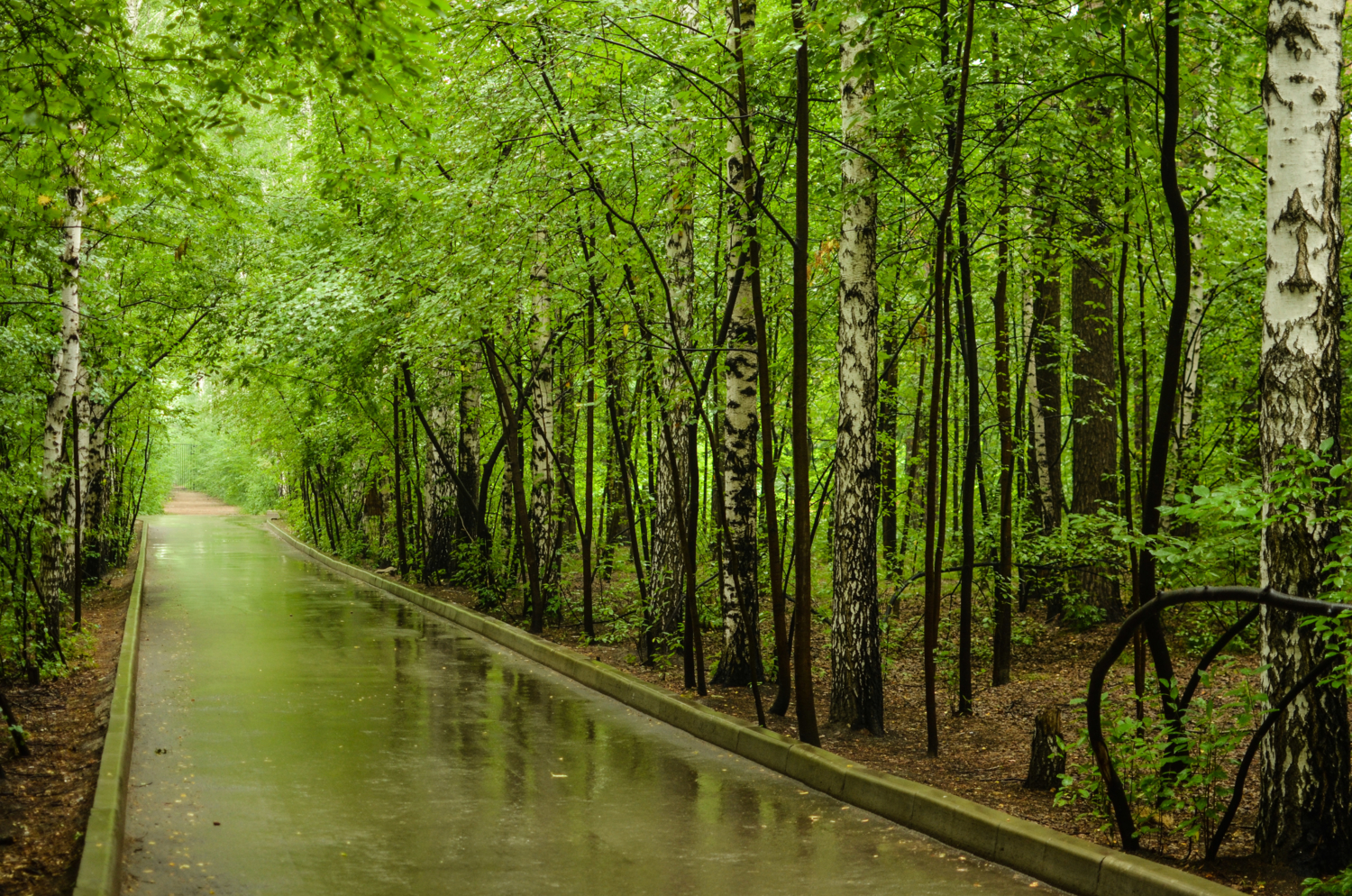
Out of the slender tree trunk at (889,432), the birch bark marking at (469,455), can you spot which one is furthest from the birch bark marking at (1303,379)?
the birch bark marking at (469,455)

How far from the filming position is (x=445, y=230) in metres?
13.4

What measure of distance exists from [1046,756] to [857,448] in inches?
113

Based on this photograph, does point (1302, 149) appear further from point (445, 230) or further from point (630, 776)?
point (445, 230)

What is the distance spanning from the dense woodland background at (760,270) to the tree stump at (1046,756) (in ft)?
2.83

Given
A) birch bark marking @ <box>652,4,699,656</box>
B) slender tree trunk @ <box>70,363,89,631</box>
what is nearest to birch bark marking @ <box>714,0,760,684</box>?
birch bark marking @ <box>652,4,699,656</box>

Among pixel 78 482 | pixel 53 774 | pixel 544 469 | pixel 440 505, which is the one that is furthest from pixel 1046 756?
pixel 440 505

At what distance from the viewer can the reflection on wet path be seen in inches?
222

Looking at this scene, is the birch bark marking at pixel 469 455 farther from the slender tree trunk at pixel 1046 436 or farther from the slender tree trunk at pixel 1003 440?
the slender tree trunk at pixel 1003 440

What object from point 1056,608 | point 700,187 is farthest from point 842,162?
point 1056,608

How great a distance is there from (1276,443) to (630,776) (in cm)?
500

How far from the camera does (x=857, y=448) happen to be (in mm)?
8859

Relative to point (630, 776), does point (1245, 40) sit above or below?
above

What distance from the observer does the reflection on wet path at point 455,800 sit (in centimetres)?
564

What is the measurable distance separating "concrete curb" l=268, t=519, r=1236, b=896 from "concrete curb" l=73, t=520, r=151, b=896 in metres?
4.47
